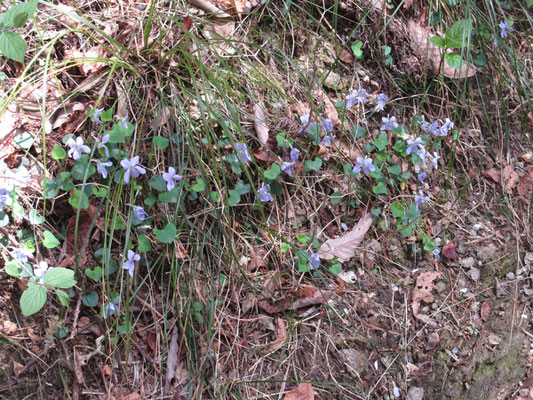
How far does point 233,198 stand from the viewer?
1951mm

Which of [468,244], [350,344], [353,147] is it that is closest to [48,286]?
[350,344]

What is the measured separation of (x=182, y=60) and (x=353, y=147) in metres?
0.89

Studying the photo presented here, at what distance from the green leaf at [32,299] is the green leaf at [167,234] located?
42cm

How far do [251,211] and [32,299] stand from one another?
90 centimetres

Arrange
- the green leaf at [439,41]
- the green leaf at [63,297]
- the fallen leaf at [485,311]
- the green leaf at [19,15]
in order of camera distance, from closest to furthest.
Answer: the green leaf at [19,15]
the green leaf at [63,297]
the fallen leaf at [485,311]
the green leaf at [439,41]

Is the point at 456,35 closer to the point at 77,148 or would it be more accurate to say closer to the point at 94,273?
the point at 77,148

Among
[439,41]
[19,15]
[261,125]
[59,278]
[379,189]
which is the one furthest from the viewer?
[439,41]

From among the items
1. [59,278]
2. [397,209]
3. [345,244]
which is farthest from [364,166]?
[59,278]

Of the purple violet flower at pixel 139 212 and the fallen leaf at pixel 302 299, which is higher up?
the purple violet flower at pixel 139 212

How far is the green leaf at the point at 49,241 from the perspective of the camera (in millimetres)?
1782

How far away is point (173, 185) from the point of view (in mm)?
1825

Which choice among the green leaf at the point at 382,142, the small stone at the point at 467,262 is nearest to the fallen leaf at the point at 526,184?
the small stone at the point at 467,262

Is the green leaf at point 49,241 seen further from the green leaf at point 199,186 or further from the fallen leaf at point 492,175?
the fallen leaf at point 492,175

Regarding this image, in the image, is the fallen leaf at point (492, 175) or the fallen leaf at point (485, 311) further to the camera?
the fallen leaf at point (492, 175)
